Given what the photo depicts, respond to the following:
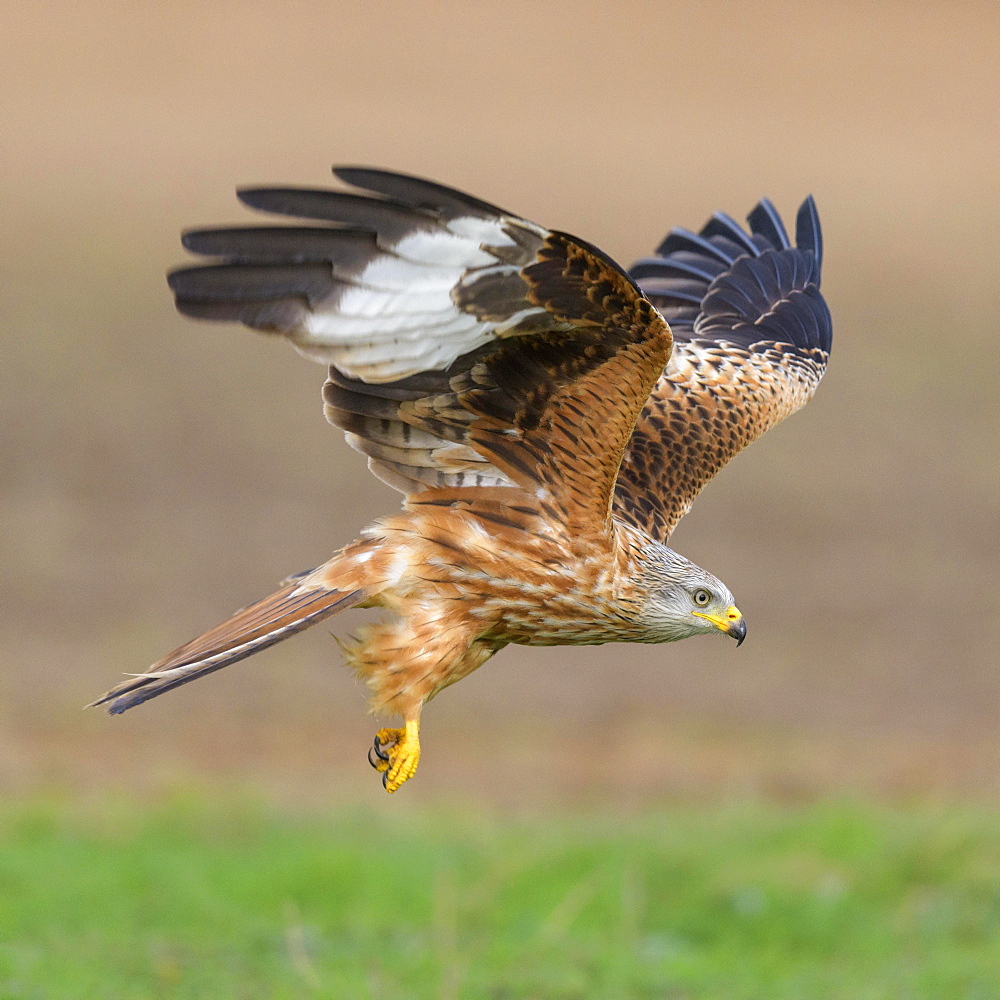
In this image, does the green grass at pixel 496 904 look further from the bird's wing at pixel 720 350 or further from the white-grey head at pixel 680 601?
the bird's wing at pixel 720 350

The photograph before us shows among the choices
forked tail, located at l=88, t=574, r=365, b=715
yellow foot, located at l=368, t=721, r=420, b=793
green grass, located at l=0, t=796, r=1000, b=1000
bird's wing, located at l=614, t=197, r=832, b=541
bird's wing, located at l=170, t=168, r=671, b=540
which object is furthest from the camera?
green grass, located at l=0, t=796, r=1000, b=1000

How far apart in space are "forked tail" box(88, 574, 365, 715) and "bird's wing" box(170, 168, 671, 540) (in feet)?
1.95

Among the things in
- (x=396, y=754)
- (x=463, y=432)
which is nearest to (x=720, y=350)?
(x=463, y=432)

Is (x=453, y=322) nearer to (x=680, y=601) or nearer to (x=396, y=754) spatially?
(x=680, y=601)

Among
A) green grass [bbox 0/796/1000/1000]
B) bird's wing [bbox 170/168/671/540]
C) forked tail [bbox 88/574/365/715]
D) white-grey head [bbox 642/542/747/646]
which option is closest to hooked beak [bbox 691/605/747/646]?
white-grey head [bbox 642/542/747/646]

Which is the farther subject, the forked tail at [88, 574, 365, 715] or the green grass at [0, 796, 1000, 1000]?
the green grass at [0, 796, 1000, 1000]

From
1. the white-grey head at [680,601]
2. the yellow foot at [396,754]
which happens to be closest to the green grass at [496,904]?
the yellow foot at [396,754]

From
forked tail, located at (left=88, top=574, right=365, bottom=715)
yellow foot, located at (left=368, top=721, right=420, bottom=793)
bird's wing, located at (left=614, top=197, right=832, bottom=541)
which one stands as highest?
bird's wing, located at (left=614, top=197, right=832, bottom=541)

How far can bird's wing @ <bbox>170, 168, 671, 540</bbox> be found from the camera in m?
5.31

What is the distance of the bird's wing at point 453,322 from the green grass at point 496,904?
2.43 metres

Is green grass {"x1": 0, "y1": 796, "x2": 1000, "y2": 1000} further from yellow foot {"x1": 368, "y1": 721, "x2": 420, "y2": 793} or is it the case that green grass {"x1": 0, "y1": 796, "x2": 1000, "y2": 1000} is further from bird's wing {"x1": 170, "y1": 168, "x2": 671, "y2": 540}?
bird's wing {"x1": 170, "y1": 168, "x2": 671, "y2": 540}

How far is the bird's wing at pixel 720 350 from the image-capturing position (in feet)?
23.2

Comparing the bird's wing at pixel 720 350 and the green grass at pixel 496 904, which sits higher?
the bird's wing at pixel 720 350

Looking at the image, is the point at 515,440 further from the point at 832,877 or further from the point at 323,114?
the point at 323,114
